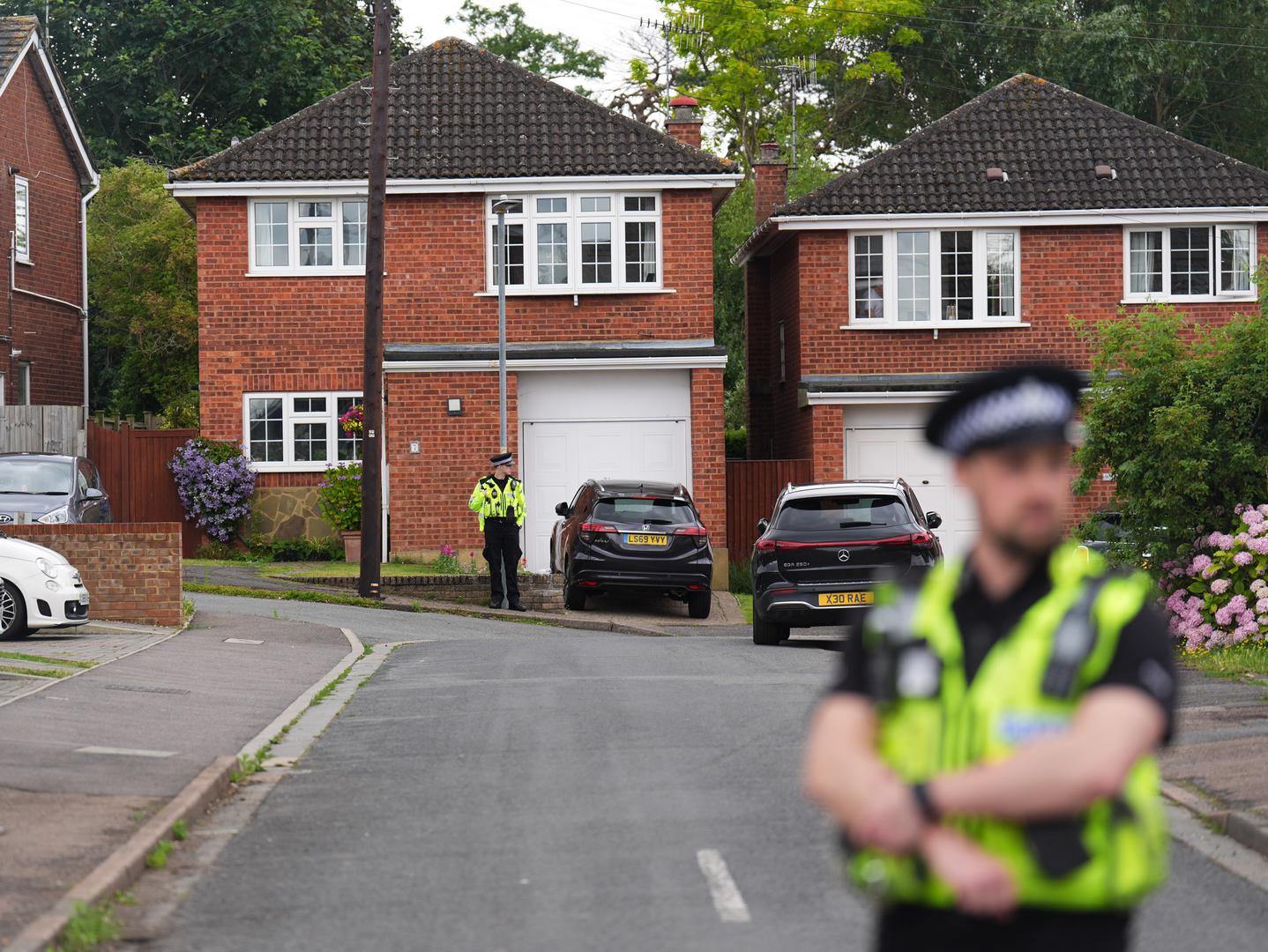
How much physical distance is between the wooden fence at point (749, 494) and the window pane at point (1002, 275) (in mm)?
4211

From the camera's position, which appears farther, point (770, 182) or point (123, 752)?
point (770, 182)

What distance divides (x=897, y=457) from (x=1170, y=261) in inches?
227

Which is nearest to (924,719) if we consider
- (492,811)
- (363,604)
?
(492,811)

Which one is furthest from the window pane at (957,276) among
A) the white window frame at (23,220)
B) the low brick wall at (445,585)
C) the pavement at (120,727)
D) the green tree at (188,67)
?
the green tree at (188,67)

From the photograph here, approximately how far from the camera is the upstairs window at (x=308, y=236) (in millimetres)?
29719

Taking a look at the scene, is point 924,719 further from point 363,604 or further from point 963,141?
point 963,141

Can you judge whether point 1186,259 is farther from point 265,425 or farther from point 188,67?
point 188,67

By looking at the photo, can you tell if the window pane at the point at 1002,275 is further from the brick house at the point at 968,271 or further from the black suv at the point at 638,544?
the black suv at the point at 638,544

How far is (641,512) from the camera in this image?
22812mm

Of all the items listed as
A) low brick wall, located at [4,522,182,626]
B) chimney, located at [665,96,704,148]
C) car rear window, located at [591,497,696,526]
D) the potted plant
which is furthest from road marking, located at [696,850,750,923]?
chimney, located at [665,96,704,148]

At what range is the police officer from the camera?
902 inches

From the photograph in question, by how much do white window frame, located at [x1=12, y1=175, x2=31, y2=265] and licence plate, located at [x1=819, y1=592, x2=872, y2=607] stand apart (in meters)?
21.6

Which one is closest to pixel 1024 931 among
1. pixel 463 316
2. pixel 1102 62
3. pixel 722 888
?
pixel 722 888

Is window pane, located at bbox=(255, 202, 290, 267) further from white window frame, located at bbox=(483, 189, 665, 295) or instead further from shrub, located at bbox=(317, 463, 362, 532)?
shrub, located at bbox=(317, 463, 362, 532)
